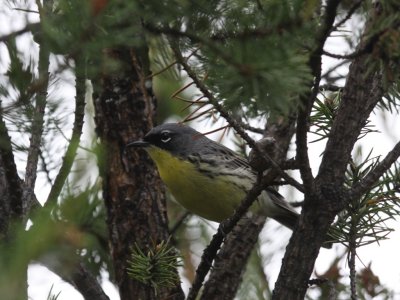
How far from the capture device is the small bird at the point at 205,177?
202 inches

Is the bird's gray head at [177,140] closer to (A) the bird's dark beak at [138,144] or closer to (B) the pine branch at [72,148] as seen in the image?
(A) the bird's dark beak at [138,144]

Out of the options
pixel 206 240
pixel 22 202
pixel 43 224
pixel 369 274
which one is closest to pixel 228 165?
pixel 206 240

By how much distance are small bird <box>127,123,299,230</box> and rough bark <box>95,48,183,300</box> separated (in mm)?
212

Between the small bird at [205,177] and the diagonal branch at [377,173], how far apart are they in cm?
213

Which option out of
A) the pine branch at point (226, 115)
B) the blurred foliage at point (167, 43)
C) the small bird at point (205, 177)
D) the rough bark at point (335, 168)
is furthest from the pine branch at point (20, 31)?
the small bird at point (205, 177)

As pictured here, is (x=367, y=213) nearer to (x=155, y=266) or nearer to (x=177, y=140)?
(x=155, y=266)

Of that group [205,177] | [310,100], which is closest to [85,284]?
[310,100]

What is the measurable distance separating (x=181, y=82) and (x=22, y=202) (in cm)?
288

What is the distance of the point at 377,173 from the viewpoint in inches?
113

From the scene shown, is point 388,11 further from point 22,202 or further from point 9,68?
point 22,202

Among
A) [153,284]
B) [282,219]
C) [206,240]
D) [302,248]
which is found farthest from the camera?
[282,219]

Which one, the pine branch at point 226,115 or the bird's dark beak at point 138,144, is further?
the bird's dark beak at point 138,144

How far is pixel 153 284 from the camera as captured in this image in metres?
3.17

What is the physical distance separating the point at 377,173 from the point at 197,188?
7.86 feet
